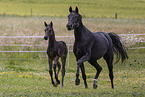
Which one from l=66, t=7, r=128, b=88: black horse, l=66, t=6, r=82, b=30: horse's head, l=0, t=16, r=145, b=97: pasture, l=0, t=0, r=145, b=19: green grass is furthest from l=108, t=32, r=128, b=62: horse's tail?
l=0, t=0, r=145, b=19: green grass

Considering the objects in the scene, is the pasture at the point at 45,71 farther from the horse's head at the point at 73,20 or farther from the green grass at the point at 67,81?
the horse's head at the point at 73,20

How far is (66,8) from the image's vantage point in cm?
4747

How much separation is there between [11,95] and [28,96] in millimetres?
619

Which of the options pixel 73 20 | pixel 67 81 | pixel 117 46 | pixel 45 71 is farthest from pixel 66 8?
pixel 73 20

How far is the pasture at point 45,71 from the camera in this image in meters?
10.3

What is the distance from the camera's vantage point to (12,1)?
174ft

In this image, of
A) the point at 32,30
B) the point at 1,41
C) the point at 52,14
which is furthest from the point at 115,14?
the point at 1,41

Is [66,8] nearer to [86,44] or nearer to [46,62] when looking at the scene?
[46,62]

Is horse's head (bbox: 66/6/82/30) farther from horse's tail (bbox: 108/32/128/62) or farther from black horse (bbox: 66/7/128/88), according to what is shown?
horse's tail (bbox: 108/32/128/62)

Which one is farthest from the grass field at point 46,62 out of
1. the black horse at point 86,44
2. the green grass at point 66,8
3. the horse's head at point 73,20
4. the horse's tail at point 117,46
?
the horse's head at point 73,20

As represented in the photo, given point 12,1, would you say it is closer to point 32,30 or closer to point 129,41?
point 32,30

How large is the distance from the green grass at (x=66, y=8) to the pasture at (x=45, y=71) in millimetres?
10367

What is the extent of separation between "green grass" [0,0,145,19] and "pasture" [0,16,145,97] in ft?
34.0

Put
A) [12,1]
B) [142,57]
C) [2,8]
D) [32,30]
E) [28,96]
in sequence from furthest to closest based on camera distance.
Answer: [12,1], [2,8], [32,30], [142,57], [28,96]
